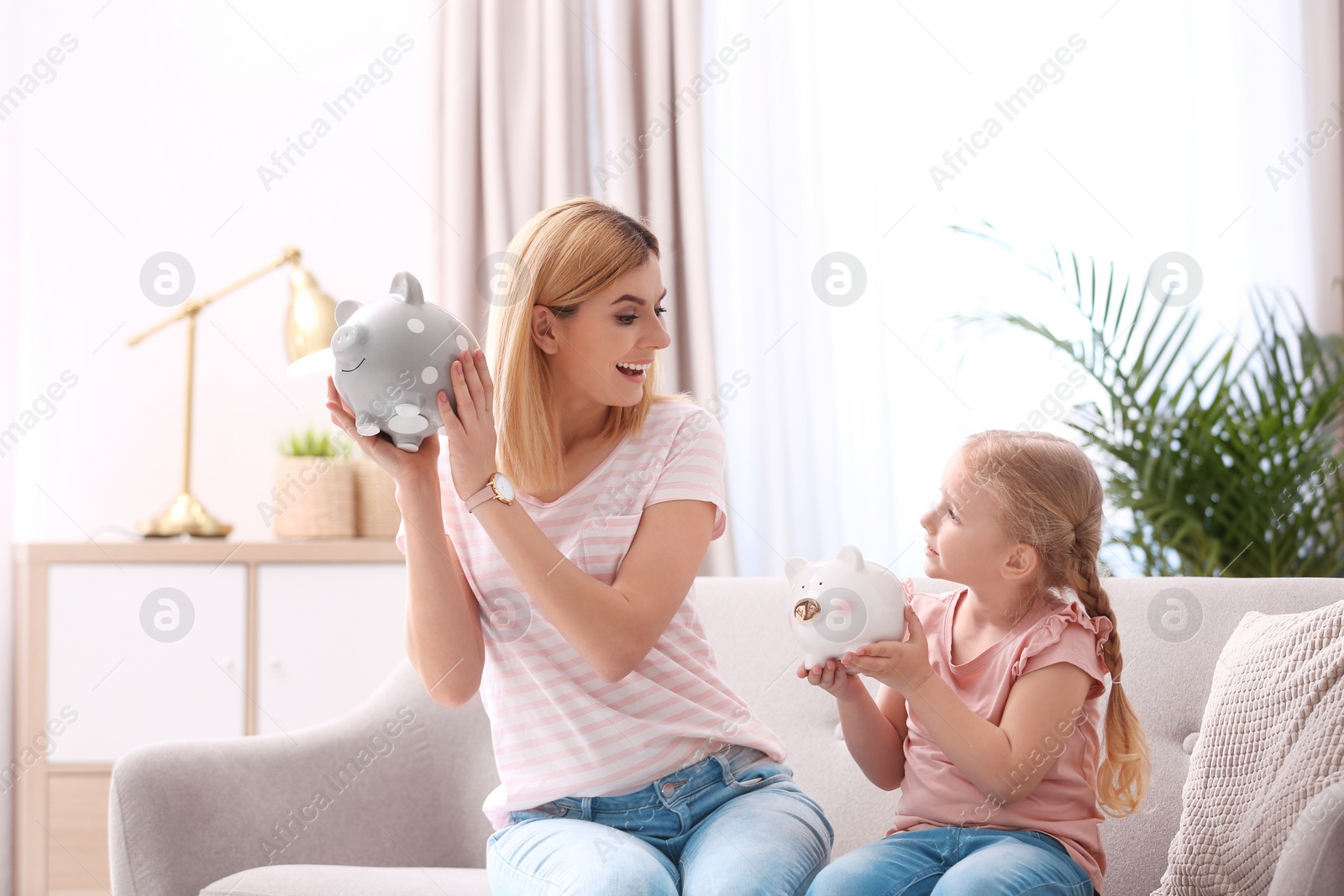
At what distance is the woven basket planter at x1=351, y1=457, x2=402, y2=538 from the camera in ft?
8.34

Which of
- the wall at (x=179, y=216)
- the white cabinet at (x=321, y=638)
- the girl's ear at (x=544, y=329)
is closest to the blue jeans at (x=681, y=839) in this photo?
the girl's ear at (x=544, y=329)

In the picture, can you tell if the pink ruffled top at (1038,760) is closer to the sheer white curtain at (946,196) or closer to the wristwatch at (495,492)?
the wristwatch at (495,492)

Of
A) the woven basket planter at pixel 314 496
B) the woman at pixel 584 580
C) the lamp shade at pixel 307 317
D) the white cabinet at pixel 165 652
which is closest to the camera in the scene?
the woman at pixel 584 580

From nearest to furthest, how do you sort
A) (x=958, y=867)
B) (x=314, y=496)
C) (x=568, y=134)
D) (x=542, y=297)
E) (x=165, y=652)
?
(x=958, y=867)
(x=542, y=297)
(x=165, y=652)
(x=314, y=496)
(x=568, y=134)

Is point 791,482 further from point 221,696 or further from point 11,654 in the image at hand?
point 11,654

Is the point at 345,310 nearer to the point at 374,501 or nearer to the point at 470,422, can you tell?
the point at 470,422

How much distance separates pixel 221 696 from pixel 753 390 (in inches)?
57.7

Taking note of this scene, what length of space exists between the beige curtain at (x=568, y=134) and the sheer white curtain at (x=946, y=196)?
0.14 meters

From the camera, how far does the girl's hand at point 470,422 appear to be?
1191 mm

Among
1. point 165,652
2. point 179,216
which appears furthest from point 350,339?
point 179,216

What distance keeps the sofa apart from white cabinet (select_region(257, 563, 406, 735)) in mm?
671

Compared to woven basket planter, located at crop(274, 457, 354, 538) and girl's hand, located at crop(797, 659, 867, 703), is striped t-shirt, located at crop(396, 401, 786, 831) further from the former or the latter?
woven basket planter, located at crop(274, 457, 354, 538)

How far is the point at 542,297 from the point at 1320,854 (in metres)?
1.01

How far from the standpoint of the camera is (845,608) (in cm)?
118
